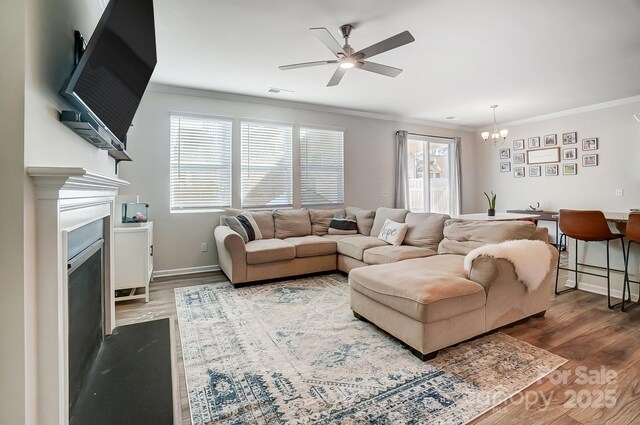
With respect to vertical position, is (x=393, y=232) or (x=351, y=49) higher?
(x=351, y=49)

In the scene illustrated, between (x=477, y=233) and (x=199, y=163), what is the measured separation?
3.69m

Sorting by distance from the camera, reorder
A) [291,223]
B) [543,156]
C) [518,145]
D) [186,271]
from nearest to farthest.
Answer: [186,271]
[291,223]
[543,156]
[518,145]

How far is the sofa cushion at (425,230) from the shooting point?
3.65m

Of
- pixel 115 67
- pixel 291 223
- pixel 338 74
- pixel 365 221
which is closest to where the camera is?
pixel 115 67

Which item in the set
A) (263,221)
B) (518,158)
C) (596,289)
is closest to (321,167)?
(263,221)

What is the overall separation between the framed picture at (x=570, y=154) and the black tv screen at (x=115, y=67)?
6.70 metres

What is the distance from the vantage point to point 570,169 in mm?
5598

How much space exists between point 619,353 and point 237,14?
383cm

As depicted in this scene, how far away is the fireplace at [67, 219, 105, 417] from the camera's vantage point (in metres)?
1.41

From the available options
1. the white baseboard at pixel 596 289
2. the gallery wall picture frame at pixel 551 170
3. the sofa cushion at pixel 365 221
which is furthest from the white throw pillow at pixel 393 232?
the gallery wall picture frame at pixel 551 170

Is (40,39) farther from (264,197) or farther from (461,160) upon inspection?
(461,160)

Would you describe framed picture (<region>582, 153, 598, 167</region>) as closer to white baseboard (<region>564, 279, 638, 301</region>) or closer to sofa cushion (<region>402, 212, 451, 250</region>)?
white baseboard (<region>564, 279, 638, 301</region>)

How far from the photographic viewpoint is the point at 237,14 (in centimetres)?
251

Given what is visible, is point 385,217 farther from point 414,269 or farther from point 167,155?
point 167,155
